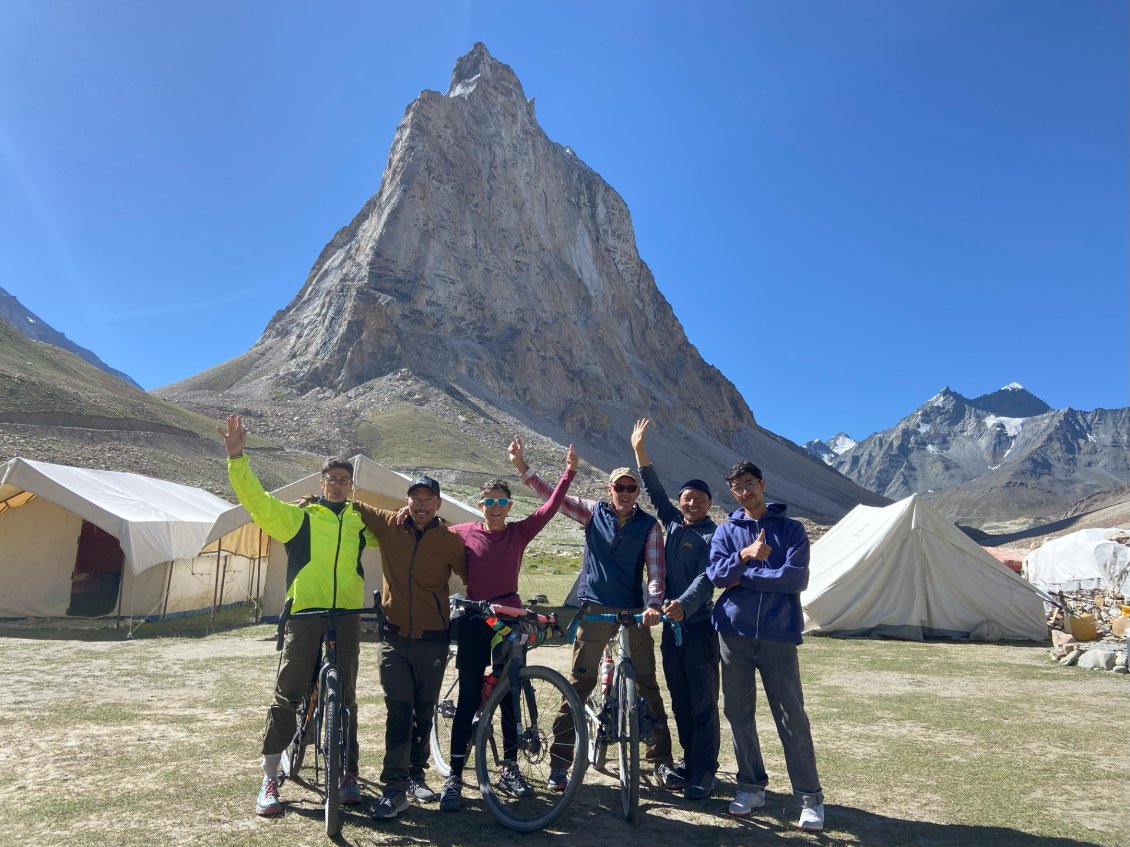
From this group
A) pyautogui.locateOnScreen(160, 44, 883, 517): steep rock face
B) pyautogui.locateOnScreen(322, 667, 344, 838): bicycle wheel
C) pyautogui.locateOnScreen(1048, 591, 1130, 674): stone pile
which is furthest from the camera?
pyautogui.locateOnScreen(160, 44, 883, 517): steep rock face

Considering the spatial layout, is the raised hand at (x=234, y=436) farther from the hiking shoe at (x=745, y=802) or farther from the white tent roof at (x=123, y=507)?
Answer: the white tent roof at (x=123, y=507)

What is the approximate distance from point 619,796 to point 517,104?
490 ft

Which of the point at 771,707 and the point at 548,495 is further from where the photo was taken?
the point at 548,495

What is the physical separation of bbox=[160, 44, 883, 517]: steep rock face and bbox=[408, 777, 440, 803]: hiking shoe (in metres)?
98.7

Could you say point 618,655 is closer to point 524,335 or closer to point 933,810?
point 933,810

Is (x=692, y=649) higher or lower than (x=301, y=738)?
higher

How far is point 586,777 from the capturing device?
18.0 ft

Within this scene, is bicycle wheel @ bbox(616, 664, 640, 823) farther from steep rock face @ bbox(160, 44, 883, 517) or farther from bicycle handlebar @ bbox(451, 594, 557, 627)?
steep rock face @ bbox(160, 44, 883, 517)

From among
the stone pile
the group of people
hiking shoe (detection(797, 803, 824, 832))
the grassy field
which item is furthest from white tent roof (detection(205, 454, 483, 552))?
the stone pile

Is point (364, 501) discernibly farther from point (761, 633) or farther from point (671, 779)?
point (761, 633)

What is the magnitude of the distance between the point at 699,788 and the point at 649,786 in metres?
0.43

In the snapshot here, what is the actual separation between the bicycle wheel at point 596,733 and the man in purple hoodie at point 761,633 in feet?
2.97

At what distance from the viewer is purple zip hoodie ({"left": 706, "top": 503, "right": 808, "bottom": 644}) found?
15.1 ft

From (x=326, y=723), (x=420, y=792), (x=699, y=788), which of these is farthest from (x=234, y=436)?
(x=699, y=788)
